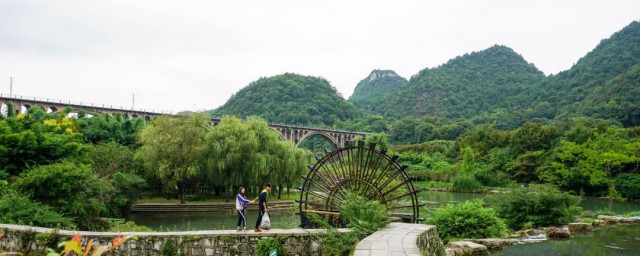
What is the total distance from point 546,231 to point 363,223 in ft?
33.4

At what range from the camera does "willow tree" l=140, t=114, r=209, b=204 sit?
27.5m

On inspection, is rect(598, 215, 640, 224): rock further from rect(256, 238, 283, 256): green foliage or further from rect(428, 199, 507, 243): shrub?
rect(256, 238, 283, 256): green foliage

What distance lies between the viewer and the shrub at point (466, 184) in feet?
139

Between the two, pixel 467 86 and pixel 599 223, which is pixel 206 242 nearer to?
pixel 599 223

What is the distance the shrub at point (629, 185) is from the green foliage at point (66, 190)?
33.4m

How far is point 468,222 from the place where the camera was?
14.4m

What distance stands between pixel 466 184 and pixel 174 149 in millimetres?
27613

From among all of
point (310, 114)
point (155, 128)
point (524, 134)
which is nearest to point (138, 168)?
point (155, 128)

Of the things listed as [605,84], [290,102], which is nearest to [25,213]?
[290,102]

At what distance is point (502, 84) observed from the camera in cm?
11906

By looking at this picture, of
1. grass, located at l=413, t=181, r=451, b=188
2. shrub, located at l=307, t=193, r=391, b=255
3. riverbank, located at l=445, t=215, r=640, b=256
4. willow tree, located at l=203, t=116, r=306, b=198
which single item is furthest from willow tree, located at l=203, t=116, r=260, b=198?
grass, located at l=413, t=181, r=451, b=188

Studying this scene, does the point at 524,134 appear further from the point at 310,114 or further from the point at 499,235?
the point at 310,114

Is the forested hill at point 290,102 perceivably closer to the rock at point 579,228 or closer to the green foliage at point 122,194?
the green foliage at point 122,194

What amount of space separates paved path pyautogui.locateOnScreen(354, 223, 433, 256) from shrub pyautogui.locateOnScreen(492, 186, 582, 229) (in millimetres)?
9722
